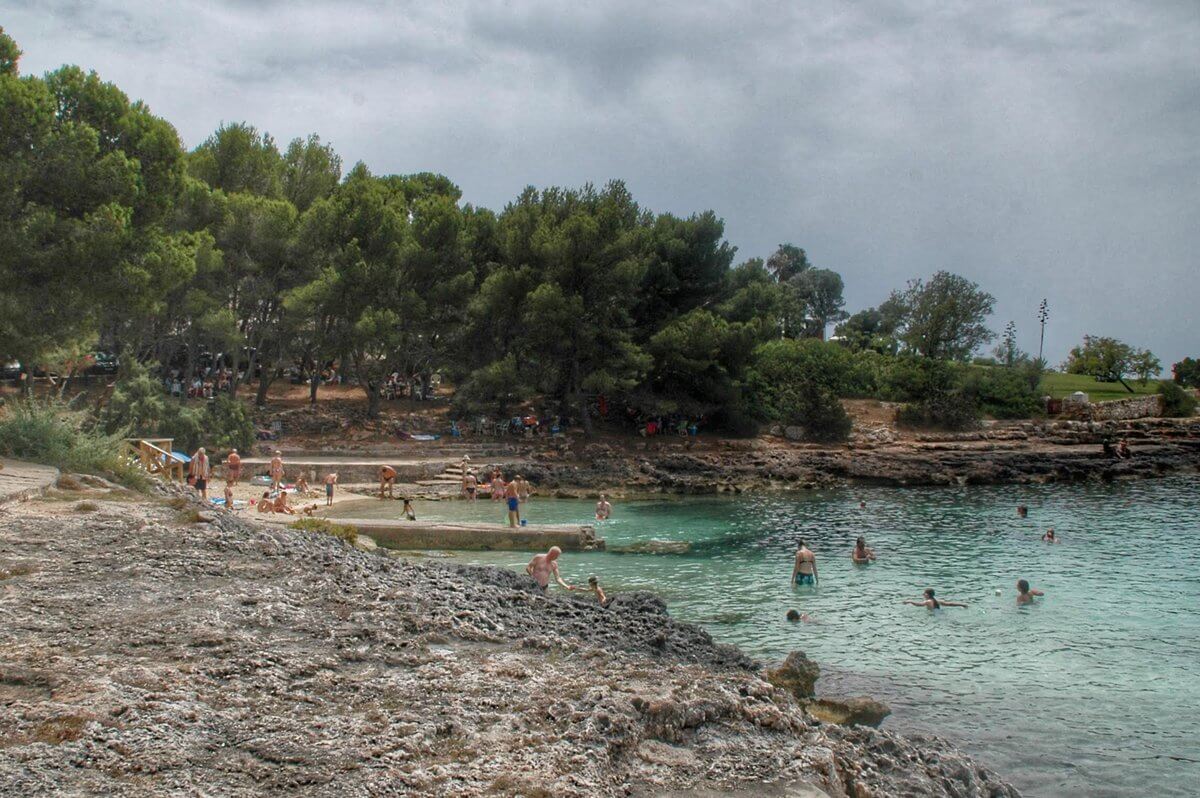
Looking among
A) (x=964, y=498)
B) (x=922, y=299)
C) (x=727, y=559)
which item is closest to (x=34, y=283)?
(x=727, y=559)

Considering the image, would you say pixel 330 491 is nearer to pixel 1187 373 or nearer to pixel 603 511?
pixel 603 511

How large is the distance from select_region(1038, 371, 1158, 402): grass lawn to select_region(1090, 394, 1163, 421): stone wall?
225cm

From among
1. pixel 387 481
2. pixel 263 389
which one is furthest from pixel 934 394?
pixel 263 389

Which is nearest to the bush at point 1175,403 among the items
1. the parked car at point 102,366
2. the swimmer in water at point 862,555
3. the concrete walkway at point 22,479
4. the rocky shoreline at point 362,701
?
the swimmer in water at point 862,555

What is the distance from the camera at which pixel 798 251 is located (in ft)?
332

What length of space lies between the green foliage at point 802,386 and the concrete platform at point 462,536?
25.6m

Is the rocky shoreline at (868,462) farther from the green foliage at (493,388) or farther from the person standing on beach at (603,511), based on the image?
the person standing on beach at (603,511)

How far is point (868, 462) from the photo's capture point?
40.8 meters

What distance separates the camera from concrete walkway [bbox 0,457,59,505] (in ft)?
46.8

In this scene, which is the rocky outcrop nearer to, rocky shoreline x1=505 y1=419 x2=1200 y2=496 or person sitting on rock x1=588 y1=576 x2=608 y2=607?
person sitting on rock x1=588 y1=576 x2=608 y2=607

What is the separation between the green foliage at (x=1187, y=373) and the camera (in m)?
68.1

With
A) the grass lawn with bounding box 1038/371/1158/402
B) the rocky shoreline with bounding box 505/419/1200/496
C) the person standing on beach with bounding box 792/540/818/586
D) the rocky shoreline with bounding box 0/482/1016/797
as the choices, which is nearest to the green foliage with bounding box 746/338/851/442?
the rocky shoreline with bounding box 505/419/1200/496

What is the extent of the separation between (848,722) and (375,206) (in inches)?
1344

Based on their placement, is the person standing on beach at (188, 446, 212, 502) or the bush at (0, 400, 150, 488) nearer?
the bush at (0, 400, 150, 488)
